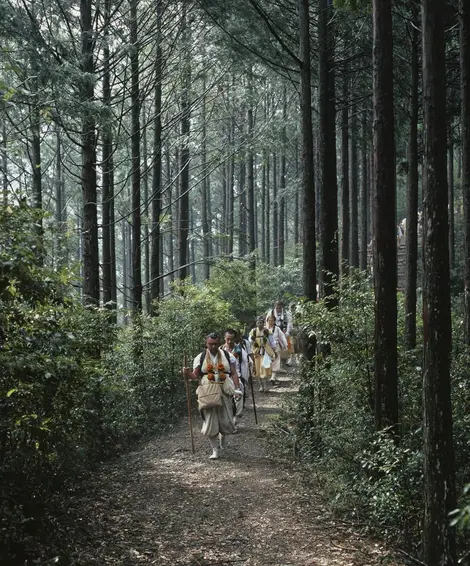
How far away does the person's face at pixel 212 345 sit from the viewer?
35.0 ft

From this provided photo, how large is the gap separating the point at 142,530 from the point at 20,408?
7.96 ft

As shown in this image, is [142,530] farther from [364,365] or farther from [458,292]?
[458,292]

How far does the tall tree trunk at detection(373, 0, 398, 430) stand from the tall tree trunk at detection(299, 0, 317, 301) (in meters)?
4.47

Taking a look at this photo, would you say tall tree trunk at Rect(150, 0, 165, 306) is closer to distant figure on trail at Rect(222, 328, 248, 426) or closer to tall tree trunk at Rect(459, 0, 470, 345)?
distant figure on trail at Rect(222, 328, 248, 426)

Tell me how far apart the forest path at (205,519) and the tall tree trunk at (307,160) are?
3.54 m

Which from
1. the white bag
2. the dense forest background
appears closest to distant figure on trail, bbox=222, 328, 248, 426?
the dense forest background

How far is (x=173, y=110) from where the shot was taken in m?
26.8

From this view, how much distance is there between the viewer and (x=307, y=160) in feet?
38.7

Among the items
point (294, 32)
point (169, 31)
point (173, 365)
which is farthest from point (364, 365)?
point (169, 31)

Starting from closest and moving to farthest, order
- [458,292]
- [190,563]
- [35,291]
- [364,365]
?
[35,291], [190,563], [364,365], [458,292]

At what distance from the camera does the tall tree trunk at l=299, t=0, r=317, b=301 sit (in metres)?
11.6

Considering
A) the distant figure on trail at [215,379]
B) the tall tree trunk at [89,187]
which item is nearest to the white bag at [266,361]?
the tall tree trunk at [89,187]

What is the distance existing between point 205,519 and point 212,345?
3660mm

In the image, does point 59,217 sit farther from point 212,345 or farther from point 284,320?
point 212,345
